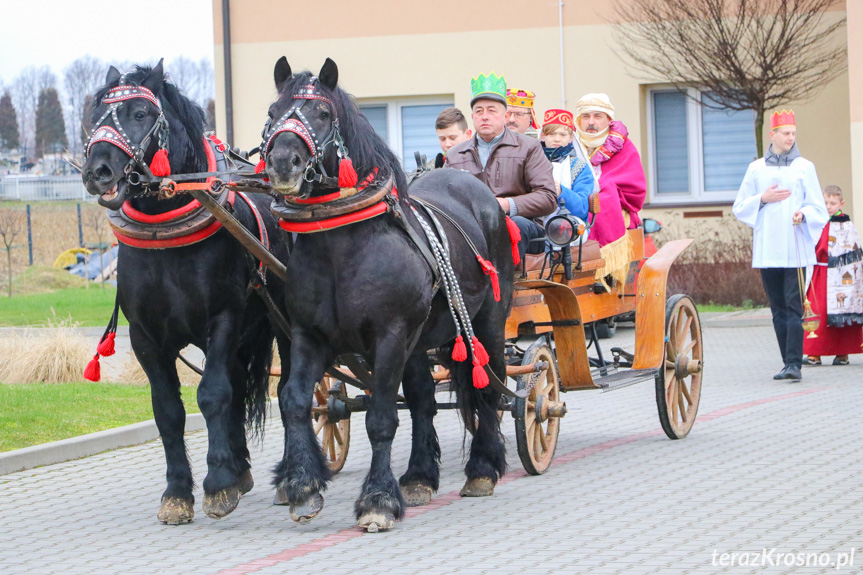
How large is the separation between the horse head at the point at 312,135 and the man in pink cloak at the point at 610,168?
3.41m

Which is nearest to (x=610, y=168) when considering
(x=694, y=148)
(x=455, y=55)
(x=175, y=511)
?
(x=175, y=511)

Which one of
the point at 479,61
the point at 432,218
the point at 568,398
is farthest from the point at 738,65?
the point at 432,218

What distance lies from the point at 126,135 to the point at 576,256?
12.0 ft

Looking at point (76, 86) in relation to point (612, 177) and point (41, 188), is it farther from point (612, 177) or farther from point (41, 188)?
point (612, 177)

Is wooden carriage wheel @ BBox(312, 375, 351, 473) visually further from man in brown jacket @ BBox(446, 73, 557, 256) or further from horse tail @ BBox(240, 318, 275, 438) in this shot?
man in brown jacket @ BBox(446, 73, 557, 256)

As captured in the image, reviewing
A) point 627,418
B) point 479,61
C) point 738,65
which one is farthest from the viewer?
point 479,61

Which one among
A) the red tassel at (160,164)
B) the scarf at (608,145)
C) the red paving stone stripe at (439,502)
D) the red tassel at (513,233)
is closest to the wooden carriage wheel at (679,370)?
the red paving stone stripe at (439,502)

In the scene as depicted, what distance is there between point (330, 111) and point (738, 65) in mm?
13367

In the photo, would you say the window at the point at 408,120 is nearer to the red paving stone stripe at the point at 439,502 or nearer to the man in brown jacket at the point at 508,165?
the red paving stone stripe at the point at 439,502

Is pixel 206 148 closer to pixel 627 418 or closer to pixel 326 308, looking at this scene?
pixel 326 308

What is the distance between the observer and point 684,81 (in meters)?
19.4

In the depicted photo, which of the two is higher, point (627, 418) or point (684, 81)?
point (684, 81)

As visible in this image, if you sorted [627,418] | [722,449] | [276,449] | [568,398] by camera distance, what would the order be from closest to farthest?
[722,449] → [276,449] → [627,418] → [568,398]

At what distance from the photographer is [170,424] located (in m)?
6.64
